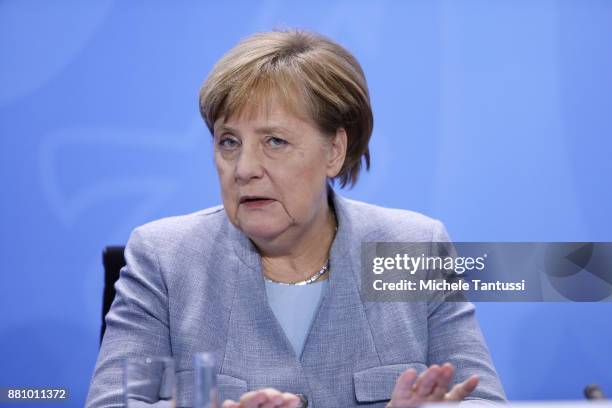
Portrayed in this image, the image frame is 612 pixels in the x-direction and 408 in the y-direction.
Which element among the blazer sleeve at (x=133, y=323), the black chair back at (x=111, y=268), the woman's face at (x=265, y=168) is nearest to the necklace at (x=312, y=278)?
the woman's face at (x=265, y=168)

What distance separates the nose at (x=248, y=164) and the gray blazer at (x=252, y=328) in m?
0.20

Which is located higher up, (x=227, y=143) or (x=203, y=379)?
(x=227, y=143)

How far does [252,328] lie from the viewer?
1711 millimetres

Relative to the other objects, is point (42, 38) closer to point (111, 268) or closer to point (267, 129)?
point (111, 268)

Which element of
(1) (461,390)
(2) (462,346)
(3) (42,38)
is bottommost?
(1) (461,390)

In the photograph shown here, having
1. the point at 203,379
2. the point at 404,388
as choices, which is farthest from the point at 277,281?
the point at 203,379

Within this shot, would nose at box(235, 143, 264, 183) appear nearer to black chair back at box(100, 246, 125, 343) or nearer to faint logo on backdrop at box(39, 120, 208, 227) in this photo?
black chair back at box(100, 246, 125, 343)

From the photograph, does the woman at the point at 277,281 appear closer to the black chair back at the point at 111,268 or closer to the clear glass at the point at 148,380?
the black chair back at the point at 111,268

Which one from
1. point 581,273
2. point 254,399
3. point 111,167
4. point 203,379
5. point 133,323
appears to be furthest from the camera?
point 111,167

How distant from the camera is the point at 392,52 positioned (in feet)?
8.57

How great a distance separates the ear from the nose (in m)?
0.20

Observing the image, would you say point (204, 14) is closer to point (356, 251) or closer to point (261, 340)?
point (356, 251)

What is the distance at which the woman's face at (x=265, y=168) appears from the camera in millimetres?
1688

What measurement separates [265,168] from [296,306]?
11.8 inches
